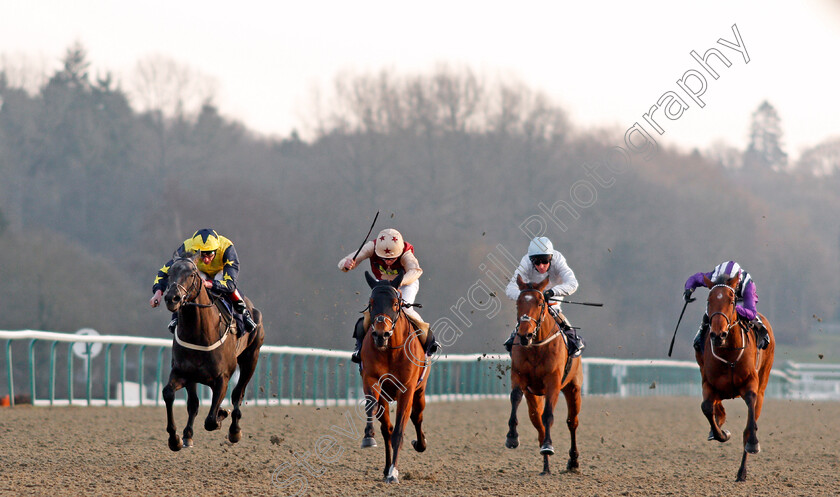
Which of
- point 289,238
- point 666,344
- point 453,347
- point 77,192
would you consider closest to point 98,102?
point 77,192

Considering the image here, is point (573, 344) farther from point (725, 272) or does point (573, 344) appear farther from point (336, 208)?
point (336, 208)

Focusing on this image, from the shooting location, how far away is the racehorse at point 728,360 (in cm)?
914

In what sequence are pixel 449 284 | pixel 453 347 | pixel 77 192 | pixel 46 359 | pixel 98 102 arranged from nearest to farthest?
pixel 46 359 → pixel 453 347 → pixel 449 284 → pixel 77 192 → pixel 98 102

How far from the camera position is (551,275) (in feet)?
31.7

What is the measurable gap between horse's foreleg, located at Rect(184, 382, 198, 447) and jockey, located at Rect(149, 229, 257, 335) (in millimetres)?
533

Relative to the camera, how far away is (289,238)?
3650cm

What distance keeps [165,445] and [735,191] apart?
154 ft

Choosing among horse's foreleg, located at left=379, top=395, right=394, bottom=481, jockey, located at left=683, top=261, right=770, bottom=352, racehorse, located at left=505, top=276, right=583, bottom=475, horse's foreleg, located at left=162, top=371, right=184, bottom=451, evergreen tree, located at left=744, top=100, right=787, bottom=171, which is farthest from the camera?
evergreen tree, located at left=744, top=100, right=787, bottom=171

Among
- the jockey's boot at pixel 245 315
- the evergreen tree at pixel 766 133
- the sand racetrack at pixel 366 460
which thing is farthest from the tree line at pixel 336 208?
the evergreen tree at pixel 766 133

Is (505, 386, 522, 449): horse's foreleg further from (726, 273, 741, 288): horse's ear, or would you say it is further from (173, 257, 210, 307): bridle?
(173, 257, 210, 307): bridle

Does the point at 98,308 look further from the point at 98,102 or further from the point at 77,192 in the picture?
the point at 98,102

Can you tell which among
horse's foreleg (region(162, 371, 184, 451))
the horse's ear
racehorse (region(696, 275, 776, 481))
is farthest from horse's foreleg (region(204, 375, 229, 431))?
the horse's ear

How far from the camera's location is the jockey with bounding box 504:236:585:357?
9.25 meters

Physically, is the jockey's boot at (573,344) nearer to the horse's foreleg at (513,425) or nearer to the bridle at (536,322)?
the bridle at (536,322)
